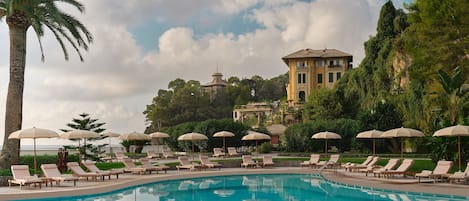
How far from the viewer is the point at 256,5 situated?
33.0m

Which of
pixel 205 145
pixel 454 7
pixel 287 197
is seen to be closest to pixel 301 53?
pixel 205 145

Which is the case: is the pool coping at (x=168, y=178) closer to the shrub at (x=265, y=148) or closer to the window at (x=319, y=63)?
the shrub at (x=265, y=148)

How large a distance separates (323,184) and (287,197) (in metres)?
3.83

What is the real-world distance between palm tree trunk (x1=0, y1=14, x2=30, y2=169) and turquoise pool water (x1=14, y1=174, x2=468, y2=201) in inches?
219

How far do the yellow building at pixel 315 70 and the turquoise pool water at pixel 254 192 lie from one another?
51.3 metres

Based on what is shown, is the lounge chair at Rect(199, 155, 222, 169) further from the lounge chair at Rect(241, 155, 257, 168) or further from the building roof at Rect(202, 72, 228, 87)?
the building roof at Rect(202, 72, 228, 87)

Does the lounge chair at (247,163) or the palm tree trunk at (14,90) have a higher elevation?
the palm tree trunk at (14,90)

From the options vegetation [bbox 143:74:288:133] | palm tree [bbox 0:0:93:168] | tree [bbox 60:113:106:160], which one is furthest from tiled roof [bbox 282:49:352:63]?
palm tree [bbox 0:0:93:168]

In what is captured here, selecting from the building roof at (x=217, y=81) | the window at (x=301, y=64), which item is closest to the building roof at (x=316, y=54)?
the window at (x=301, y=64)

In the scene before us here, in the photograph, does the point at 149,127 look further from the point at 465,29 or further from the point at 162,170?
the point at 465,29

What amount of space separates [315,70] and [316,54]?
2322 mm

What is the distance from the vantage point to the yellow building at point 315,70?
73312 millimetres

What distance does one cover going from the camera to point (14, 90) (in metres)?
20.7

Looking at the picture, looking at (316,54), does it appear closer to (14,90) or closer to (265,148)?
(265,148)
